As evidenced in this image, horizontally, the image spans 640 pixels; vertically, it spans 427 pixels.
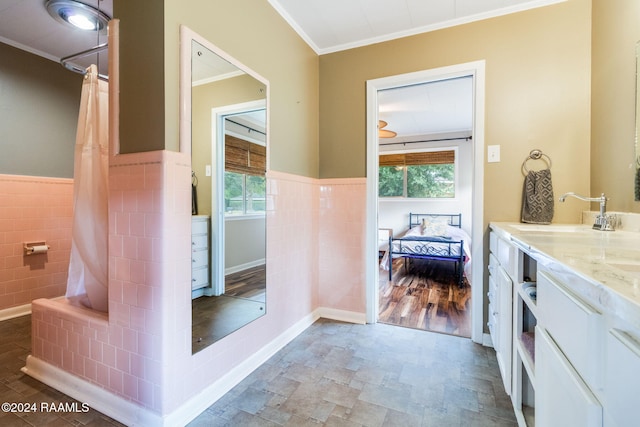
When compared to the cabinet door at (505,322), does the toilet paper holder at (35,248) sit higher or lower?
higher

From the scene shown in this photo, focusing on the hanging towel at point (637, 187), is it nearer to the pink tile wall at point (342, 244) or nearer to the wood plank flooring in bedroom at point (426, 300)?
the wood plank flooring in bedroom at point (426, 300)

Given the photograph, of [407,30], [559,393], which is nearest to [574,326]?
[559,393]

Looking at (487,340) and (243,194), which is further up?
(243,194)

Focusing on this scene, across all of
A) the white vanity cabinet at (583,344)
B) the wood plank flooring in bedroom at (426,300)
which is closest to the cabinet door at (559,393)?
the white vanity cabinet at (583,344)

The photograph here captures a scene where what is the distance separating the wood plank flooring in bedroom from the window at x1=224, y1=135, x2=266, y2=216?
1.58 meters

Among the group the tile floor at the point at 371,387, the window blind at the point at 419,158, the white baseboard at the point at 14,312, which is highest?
the window blind at the point at 419,158

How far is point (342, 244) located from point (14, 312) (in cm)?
289

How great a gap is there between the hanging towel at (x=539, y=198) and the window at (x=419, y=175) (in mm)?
3926

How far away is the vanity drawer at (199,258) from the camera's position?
A: 145 centimetres

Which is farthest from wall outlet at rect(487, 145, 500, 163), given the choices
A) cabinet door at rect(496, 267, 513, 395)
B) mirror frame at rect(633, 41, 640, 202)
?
cabinet door at rect(496, 267, 513, 395)

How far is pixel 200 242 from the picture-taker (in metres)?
1.54

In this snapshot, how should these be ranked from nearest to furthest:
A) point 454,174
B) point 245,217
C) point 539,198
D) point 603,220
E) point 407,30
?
point 603,220
point 245,217
point 539,198
point 407,30
point 454,174

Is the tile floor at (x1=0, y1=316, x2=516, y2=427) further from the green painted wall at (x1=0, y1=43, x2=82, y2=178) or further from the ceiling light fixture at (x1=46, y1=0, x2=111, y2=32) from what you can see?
the ceiling light fixture at (x1=46, y1=0, x2=111, y2=32)

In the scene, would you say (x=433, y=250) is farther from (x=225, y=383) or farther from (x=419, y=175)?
(x=225, y=383)
